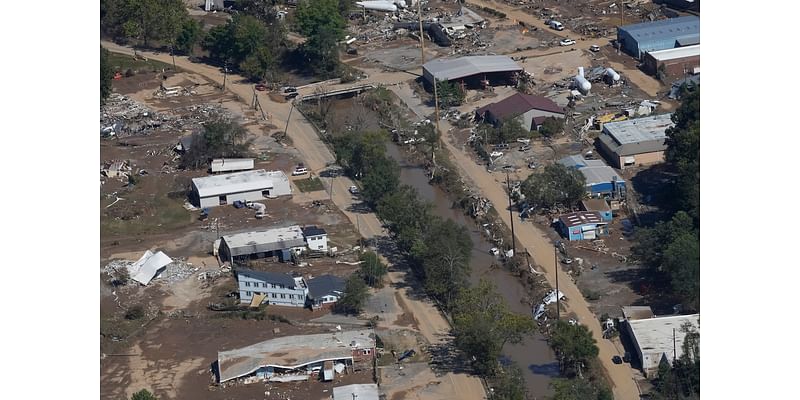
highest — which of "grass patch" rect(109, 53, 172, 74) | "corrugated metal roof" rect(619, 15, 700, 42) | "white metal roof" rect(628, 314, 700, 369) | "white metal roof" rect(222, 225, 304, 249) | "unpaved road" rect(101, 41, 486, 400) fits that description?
"white metal roof" rect(628, 314, 700, 369)

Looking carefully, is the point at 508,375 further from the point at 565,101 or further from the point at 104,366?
the point at 565,101

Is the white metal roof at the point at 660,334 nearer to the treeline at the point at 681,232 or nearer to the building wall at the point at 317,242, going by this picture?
the treeline at the point at 681,232

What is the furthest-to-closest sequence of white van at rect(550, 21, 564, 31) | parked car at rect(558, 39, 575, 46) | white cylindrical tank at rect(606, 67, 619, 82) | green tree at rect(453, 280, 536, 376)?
white van at rect(550, 21, 564, 31)
parked car at rect(558, 39, 575, 46)
white cylindrical tank at rect(606, 67, 619, 82)
green tree at rect(453, 280, 536, 376)

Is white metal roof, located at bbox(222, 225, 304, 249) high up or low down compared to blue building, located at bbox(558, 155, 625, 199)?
down

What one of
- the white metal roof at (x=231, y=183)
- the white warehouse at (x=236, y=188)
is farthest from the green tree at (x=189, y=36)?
the white warehouse at (x=236, y=188)

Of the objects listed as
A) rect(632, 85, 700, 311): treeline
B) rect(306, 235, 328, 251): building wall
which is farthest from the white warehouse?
rect(632, 85, 700, 311): treeline

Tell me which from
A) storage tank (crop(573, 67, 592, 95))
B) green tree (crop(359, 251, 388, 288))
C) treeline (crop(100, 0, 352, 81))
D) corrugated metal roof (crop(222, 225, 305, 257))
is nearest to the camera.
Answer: green tree (crop(359, 251, 388, 288))

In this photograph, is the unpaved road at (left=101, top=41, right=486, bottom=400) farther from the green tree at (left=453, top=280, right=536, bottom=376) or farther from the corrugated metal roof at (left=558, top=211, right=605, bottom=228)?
the corrugated metal roof at (left=558, top=211, right=605, bottom=228)

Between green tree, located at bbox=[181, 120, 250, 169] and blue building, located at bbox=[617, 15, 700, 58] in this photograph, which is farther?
blue building, located at bbox=[617, 15, 700, 58]
